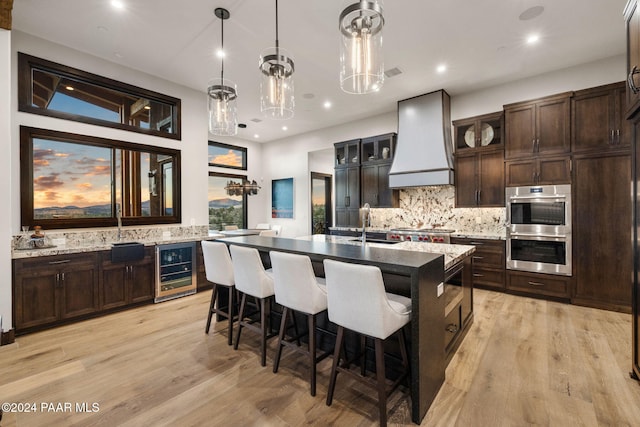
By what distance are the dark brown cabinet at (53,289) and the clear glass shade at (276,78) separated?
3117 mm

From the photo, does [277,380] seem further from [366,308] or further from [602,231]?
[602,231]

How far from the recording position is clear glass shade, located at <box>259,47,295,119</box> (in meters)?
2.42

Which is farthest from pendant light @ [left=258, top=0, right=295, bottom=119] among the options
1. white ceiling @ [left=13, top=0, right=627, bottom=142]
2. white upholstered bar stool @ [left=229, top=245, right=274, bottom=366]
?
white upholstered bar stool @ [left=229, top=245, right=274, bottom=366]

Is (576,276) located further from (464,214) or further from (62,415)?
(62,415)

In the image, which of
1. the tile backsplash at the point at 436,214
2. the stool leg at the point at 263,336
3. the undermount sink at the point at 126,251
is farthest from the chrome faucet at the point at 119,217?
the tile backsplash at the point at 436,214

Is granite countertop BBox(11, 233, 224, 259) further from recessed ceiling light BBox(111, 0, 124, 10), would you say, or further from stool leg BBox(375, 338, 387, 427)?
stool leg BBox(375, 338, 387, 427)

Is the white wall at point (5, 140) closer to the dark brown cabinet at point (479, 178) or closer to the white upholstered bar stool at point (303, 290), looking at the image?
the white upholstered bar stool at point (303, 290)

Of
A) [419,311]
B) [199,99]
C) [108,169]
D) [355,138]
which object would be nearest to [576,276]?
[419,311]

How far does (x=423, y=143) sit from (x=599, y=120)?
7.70 feet

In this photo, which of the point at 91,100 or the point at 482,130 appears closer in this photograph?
the point at 91,100

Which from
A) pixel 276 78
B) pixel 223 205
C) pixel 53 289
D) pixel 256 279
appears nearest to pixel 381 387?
pixel 256 279

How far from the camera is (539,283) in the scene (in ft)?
13.6

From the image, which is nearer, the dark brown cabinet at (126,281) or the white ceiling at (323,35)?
the white ceiling at (323,35)

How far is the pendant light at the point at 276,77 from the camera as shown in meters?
2.42
